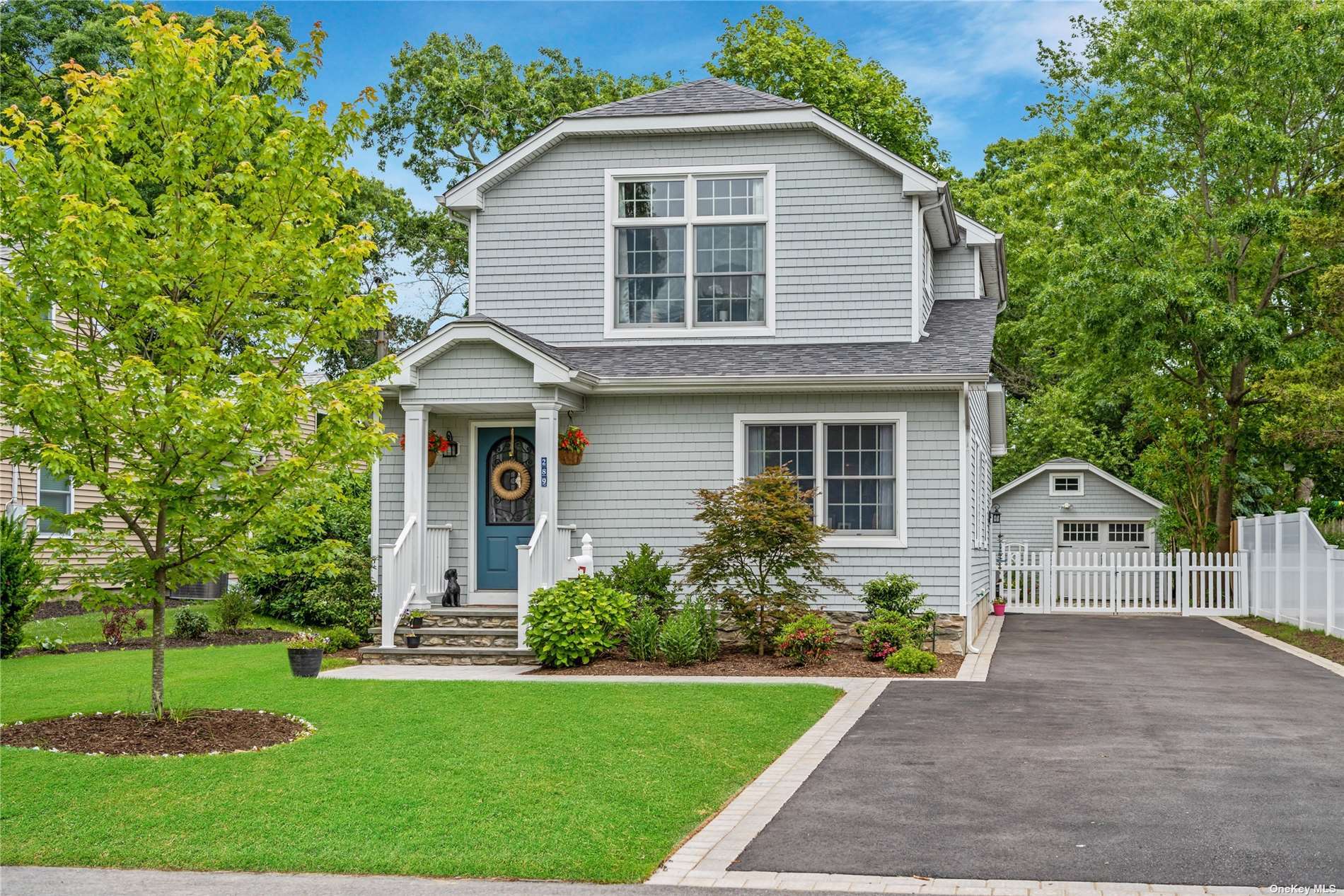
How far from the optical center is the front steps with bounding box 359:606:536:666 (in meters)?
15.0

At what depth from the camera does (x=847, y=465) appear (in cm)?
1619

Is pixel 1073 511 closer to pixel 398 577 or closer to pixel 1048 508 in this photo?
pixel 1048 508

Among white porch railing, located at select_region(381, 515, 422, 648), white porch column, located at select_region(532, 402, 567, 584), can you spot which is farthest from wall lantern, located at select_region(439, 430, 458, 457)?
white porch column, located at select_region(532, 402, 567, 584)

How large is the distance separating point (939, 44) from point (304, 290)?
15299 mm

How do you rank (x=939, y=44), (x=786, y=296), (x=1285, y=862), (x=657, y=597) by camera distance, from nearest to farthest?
(x=1285, y=862) < (x=657, y=597) < (x=786, y=296) < (x=939, y=44)

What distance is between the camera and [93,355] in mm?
9227

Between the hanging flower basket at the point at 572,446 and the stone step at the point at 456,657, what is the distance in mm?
2748

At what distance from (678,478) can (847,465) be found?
2.26 m

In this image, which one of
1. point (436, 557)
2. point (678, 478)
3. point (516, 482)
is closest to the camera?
point (678, 478)

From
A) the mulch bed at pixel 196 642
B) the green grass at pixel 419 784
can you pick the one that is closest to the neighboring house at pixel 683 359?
the mulch bed at pixel 196 642

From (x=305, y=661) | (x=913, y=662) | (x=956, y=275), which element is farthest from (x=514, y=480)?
(x=956, y=275)

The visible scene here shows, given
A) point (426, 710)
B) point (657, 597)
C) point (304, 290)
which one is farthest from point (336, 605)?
point (304, 290)

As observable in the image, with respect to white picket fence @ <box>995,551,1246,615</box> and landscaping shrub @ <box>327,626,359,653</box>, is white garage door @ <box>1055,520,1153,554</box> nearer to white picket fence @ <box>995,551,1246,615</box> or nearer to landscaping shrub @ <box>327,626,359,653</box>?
white picket fence @ <box>995,551,1246,615</box>

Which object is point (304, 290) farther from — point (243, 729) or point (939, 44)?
point (939, 44)
